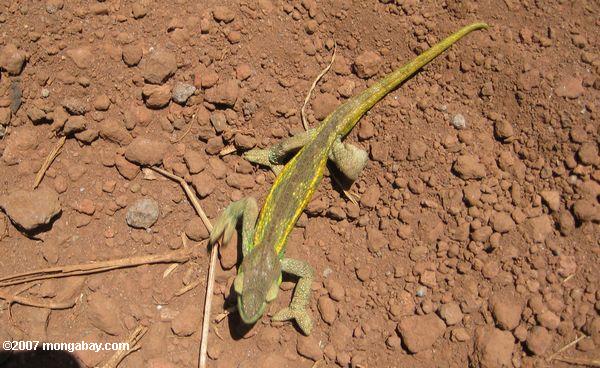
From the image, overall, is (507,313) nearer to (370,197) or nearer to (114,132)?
(370,197)

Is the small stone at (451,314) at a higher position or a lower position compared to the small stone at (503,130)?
lower

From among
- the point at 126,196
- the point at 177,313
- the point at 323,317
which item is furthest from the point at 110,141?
the point at 323,317

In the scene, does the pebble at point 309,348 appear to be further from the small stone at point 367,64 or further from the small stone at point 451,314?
the small stone at point 367,64

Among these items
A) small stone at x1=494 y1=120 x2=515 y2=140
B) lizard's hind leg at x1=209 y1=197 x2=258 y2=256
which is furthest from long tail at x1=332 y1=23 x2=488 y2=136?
lizard's hind leg at x1=209 y1=197 x2=258 y2=256

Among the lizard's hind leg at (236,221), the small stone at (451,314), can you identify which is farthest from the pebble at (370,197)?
the small stone at (451,314)

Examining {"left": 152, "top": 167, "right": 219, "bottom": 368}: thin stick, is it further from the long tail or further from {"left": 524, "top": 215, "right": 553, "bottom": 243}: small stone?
{"left": 524, "top": 215, "right": 553, "bottom": 243}: small stone

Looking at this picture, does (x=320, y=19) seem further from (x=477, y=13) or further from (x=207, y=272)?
(x=207, y=272)
